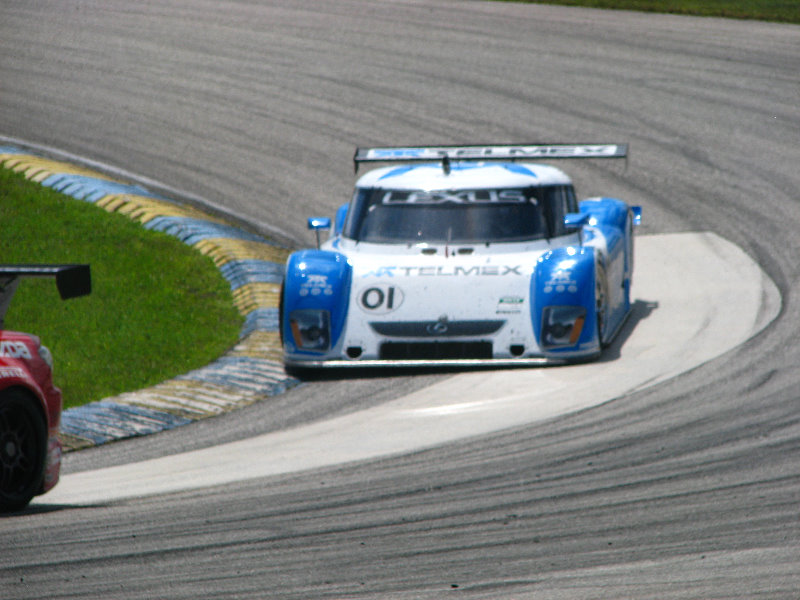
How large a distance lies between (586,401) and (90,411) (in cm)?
334

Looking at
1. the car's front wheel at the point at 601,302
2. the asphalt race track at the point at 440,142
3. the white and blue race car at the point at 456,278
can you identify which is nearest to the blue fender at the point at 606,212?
the asphalt race track at the point at 440,142

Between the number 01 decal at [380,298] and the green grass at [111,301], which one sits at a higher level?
the number 01 decal at [380,298]

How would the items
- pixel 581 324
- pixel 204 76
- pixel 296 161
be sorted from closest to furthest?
pixel 581 324 < pixel 296 161 < pixel 204 76

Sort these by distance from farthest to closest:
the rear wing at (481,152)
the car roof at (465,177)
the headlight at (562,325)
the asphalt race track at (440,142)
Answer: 1. the rear wing at (481,152)
2. the car roof at (465,177)
3. the headlight at (562,325)
4. the asphalt race track at (440,142)

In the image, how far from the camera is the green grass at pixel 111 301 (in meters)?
10.4

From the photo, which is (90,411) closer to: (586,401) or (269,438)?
(269,438)

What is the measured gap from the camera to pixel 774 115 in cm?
1827

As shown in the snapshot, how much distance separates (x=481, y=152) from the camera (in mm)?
11594

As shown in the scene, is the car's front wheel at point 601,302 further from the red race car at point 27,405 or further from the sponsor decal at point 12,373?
the sponsor decal at point 12,373

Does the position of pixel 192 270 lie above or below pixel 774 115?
below

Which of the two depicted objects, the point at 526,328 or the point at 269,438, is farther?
the point at 526,328

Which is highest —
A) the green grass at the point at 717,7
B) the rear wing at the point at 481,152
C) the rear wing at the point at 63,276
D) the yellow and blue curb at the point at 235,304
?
the green grass at the point at 717,7

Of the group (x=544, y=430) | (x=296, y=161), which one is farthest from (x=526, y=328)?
(x=296, y=161)

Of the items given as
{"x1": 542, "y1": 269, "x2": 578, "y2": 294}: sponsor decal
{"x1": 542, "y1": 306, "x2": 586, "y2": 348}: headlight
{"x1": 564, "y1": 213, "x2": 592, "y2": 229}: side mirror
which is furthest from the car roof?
{"x1": 542, "y1": 306, "x2": 586, "y2": 348}: headlight
